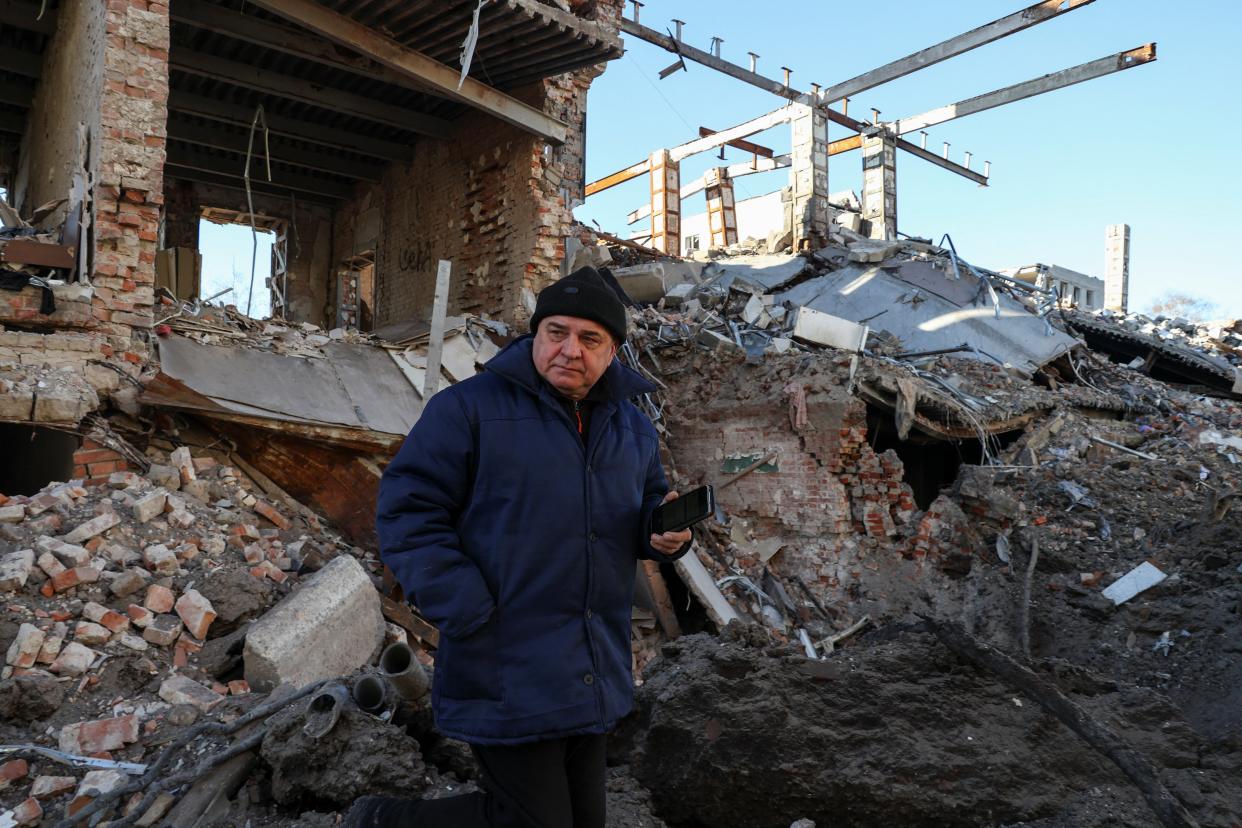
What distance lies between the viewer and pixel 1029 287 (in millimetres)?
13039

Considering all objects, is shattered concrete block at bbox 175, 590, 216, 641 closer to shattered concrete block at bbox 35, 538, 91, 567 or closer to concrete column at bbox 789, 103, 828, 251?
shattered concrete block at bbox 35, 538, 91, 567

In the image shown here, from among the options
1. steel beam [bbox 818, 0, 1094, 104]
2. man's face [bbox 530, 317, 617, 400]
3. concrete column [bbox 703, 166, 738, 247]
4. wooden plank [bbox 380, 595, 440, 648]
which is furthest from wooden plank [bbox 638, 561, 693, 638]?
concrete column [bbox 703, 166, 738, 247]

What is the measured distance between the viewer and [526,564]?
198 centimetres

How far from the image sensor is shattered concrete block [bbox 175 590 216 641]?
14.6ft

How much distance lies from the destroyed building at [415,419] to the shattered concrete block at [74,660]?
0.05 feet

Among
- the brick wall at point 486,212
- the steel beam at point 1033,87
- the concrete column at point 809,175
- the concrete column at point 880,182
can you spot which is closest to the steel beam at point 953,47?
the concrete column at point 809,175

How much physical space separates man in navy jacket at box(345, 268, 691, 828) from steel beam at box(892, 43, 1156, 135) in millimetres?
16874

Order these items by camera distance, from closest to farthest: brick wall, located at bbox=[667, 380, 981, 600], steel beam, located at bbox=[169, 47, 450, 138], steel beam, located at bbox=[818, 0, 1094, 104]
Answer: brick wall, located at bbox=[667, 380, 981, 600] < steel beam, located at bbox=[169, 47, 450, 138] < steel beam, located at bbox=[818, 0, 1094, 104]

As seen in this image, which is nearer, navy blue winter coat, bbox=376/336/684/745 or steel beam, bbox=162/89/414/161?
navy blue winter coat, bbox=376/336/684/745

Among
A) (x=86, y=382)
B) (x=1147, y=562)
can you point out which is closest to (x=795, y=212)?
(x=1147, y=562)

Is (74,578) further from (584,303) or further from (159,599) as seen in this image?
(584,303)

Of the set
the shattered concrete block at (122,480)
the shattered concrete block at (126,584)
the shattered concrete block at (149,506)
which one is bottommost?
the shattered concrete block at (126,584)

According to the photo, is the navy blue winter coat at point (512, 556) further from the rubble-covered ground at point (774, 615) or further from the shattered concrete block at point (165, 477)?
the shattered concrete block at point (165, 477)

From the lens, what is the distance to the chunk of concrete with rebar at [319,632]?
4.13m
